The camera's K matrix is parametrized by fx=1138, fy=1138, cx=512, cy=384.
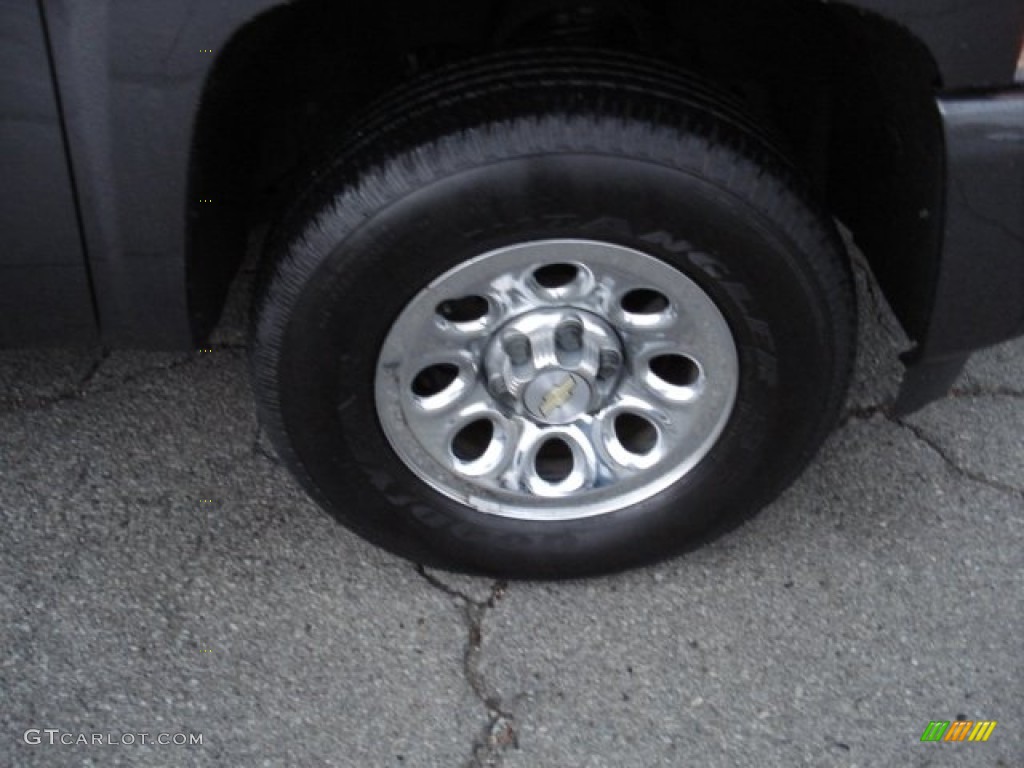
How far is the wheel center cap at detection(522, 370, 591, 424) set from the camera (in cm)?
211

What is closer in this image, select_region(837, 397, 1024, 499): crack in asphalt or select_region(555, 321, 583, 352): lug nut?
select_region(555, 321, 583, 352): lug nut

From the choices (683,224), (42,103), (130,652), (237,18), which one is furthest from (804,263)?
(130,652)

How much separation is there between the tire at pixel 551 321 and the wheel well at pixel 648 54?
0.49 ft

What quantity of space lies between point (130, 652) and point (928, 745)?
4.90ft

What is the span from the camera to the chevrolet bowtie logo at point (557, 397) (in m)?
2.12

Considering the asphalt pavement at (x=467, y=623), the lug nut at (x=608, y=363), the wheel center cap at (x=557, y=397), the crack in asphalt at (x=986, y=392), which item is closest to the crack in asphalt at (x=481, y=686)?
the asphalt pavement at (x=467, y=623)

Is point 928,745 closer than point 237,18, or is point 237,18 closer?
point 237,18

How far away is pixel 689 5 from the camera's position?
215cm

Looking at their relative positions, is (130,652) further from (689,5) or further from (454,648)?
(689,5)

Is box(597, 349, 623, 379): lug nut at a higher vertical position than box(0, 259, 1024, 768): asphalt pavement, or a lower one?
higher

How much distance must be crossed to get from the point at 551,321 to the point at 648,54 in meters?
0.53

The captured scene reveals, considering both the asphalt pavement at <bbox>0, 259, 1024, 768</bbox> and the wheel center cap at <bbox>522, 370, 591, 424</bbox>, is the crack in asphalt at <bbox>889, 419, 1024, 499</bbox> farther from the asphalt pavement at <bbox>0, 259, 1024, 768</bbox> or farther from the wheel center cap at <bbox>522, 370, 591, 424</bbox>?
the wheel center cap at <bbox>522, 370, 591, 424</bbox>

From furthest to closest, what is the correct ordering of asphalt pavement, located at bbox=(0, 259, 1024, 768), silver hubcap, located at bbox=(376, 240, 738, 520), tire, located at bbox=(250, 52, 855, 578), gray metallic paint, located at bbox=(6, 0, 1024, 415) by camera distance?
asphalt pavement, located at bbox=(0, 259, 1024, 768), silver hubcap, located at bbox=(376, 240, 738, 520), tire, located at bbox=(250, 52, 855, 578), gray metallic paint, located at bbox=(6, 0, 1024, 415)

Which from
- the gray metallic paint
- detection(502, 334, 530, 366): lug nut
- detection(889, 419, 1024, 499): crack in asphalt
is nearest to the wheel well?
the gray metallic paint
